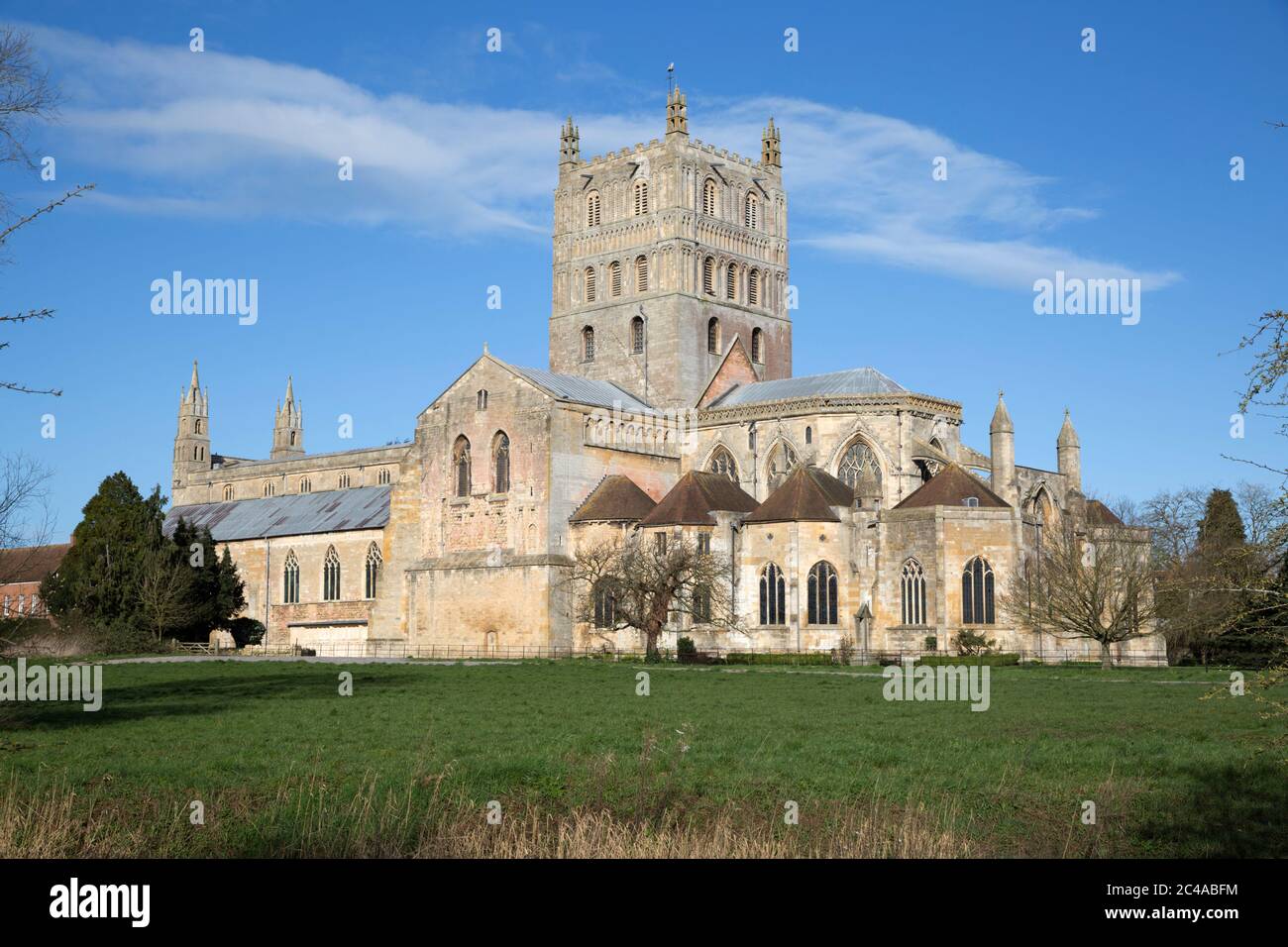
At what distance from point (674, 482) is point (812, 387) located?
8.39m

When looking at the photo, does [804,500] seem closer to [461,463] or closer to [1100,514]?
[1100,514]

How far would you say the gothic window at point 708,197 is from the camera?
77.6 meters

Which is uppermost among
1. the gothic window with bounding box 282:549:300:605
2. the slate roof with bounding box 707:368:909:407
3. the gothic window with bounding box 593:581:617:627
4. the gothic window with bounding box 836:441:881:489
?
the slate roof with bounding box 707:368:909:407

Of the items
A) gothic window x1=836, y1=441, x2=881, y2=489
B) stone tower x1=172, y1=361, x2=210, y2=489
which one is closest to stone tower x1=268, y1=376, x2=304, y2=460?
stone tower x1=172, y1=361, x2=210, y2=489

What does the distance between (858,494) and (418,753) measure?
42.3 m

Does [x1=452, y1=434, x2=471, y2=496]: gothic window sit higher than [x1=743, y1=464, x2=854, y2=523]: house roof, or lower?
higher

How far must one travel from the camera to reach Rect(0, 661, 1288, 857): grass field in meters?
15.8

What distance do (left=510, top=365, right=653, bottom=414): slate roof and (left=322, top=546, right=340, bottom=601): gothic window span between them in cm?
1659

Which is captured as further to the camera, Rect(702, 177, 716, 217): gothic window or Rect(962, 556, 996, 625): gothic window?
Rect(702, 177, 716, 217): gothic window

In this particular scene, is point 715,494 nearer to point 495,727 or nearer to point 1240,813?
point 495,727

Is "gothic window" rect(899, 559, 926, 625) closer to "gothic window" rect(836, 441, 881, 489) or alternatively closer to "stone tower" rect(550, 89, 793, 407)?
"gothic window" rect(836, 441, 881, 489)

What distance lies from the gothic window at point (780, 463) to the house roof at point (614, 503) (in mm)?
5680

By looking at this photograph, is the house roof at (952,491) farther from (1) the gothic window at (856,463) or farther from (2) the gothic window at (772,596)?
(2) the gothic window at (772,596)
